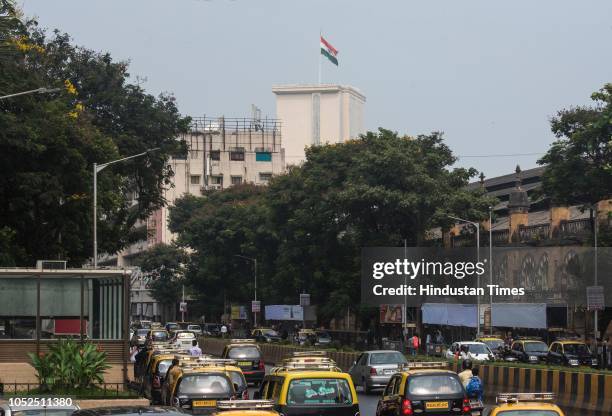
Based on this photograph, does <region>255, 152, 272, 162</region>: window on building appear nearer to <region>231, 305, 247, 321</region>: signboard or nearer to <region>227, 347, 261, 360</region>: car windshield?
<region>231, 305, 247, 321</region>: signboard

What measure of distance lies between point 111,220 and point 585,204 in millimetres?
22870

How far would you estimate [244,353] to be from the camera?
39.6 meters

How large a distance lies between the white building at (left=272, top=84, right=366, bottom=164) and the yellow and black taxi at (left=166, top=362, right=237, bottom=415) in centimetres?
11222

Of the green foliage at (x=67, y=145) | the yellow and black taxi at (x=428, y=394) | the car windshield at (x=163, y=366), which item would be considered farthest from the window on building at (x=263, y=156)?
the yellow and black taxi at (x=428, y=394)

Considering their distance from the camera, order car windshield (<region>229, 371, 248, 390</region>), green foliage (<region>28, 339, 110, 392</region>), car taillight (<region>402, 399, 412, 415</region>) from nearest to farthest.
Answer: car taillight (<region>402, 399, 412, 415</region>), car windshield (<region>229, 371, 248, 390</region>), green foliage (<region>28, 339, 110, 392</region>)

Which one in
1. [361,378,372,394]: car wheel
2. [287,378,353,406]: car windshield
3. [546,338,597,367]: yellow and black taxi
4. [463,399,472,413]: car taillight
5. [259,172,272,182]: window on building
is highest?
[259,172,272,182]: window on building

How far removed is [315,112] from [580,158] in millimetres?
79681

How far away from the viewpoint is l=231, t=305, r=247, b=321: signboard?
99.4 metres

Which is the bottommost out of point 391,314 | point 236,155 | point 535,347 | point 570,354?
point 570,354

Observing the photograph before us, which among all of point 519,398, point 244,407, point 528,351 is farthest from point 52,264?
point 528,351

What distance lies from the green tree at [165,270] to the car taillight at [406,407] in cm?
8838

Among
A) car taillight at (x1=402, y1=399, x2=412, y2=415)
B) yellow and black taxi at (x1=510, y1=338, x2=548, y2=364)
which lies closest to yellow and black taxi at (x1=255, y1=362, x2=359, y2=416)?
car taillight at (x1=402, y1=399, x2=412, y2=415)

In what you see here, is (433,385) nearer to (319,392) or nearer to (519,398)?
(319,392)

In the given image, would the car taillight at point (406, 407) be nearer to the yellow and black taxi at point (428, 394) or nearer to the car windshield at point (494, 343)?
the yellow and black taxi at point (428, 394)
